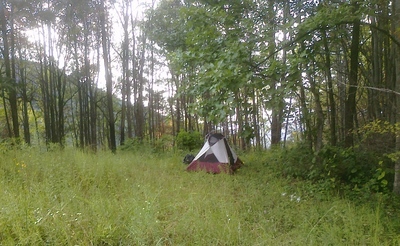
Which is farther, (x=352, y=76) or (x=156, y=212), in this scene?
(x=352, y=76)

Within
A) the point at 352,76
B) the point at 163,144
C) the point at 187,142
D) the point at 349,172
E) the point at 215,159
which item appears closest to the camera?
the point at 349,172

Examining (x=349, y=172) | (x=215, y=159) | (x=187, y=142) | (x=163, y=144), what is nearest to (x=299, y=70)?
(x=349, y=172)

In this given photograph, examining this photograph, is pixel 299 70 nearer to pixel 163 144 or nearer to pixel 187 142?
pixel 187 142

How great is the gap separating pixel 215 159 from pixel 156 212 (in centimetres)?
378

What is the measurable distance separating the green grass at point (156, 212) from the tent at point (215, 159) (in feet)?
4.36

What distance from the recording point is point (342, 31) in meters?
5.36

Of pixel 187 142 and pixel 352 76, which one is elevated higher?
pixel 352 76

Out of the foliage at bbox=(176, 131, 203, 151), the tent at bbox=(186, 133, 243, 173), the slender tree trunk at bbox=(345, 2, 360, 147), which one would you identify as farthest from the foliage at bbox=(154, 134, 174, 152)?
the slender tree trunk at bbox=(345, 2, 360, 147)

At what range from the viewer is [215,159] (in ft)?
21.9

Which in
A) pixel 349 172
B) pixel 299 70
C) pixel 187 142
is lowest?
pixel 349 172

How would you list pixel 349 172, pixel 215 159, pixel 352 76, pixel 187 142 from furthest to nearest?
pixel 187 142 → pixel 215 159 → pixel 352 76 → pixel 349 172

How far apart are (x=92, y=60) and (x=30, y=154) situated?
42.6 feet

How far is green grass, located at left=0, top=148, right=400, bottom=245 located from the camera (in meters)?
2.37

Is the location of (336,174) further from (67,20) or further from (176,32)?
(67,20)
